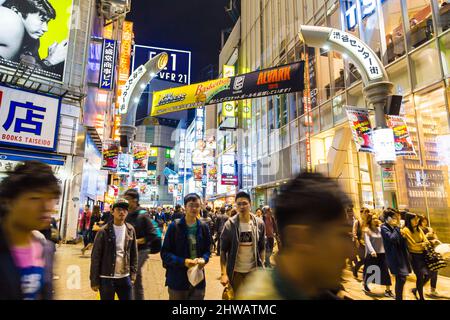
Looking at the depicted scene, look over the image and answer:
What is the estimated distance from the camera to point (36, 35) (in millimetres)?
13305

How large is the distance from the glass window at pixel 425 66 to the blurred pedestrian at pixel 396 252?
632cm

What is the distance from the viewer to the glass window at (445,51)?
9.49 metres

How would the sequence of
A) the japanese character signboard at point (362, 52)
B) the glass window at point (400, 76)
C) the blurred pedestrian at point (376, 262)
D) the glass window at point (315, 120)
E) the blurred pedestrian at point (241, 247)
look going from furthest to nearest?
1. the glass window at point (315, 120)
2. the glass window at point (400, 76)
3. the japanese character signboard at point (362, 52)
4. the blurred pedestrian at point (376, 262)
5. the blurred pedestrian at point (241, 247)

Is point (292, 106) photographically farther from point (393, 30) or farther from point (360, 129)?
point (360, 129)

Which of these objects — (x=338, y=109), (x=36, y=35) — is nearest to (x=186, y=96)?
(x=36, y=35)

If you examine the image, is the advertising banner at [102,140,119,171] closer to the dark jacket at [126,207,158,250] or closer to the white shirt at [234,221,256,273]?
the dark jacket at [126,207,158,250]

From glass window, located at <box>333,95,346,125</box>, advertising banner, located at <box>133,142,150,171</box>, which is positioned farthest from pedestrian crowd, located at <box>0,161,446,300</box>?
advertising banner, located at <box>133,142,150,171</box>

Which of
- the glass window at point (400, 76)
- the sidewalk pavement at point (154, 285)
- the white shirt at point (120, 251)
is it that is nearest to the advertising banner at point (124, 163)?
the sidewalk pavement at point (154, 285)

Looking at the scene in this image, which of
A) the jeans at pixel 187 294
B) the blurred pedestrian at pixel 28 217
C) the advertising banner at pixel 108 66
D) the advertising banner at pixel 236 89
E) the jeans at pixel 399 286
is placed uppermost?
the advertising banner at pixel 108 66

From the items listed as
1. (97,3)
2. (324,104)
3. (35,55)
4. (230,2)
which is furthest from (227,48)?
(35,55)

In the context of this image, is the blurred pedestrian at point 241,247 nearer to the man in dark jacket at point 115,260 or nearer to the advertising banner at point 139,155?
the man in dark jacket at point 115,260

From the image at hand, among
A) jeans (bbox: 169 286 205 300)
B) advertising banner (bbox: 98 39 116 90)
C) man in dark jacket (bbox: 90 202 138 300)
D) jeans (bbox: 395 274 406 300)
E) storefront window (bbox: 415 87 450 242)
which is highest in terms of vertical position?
advertising banner (bbox: 98 39 116 90)

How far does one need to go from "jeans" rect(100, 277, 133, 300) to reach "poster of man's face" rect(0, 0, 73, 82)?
12.6 m

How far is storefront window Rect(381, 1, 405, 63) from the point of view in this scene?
1153 cm
